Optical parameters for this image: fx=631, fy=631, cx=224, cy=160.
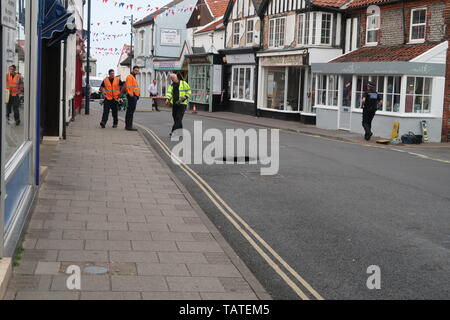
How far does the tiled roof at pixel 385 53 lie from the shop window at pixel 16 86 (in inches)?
687

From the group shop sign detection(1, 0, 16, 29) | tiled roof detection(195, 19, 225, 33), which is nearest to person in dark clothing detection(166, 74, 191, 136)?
shop sign detection(1, 0, 16, 29)

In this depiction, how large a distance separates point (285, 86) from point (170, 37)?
2417cm

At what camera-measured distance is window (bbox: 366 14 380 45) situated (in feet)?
85.1

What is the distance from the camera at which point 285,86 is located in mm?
32188

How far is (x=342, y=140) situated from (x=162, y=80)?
3351 cm

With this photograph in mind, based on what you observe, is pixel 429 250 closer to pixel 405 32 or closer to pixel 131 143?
pixel 131 143

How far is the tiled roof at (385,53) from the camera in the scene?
882 inches

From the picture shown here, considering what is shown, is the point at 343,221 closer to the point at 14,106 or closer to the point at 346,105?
the point at 14,106

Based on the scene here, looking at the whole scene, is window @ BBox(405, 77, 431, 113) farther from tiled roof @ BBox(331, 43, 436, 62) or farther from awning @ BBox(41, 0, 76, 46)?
awning @ BBox(41, 0, 76, 46)

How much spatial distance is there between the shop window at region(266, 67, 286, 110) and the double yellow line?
2185cm

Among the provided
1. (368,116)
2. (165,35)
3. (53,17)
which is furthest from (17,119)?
(165,35)

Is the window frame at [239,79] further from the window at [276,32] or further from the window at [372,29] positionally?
the window at [372,29]

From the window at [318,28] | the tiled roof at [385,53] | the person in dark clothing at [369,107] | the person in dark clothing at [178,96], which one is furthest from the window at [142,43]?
the person in dark clothing at [178,96]
